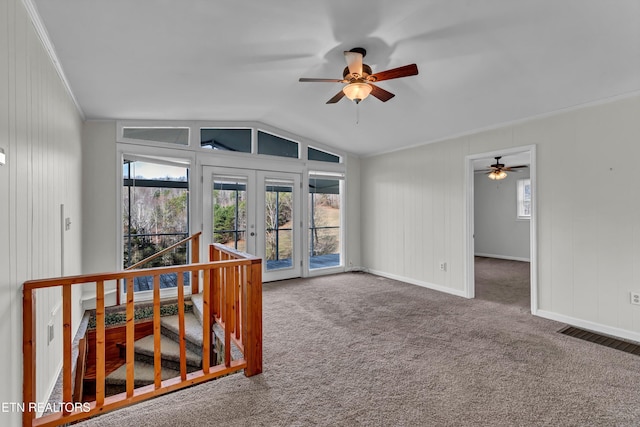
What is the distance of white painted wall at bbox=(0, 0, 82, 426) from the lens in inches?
63.7

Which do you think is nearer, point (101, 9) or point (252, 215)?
point (101, 9)

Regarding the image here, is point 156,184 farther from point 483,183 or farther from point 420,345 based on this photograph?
point 483,183

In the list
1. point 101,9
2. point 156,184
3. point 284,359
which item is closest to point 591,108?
point 284,359

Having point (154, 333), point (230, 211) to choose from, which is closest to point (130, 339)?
point (154, 333)

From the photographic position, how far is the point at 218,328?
3.33 meters

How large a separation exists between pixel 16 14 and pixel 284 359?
Answer: 2887 millimetres

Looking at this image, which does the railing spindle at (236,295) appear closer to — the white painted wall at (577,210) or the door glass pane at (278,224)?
the door glass pane at (278,224)

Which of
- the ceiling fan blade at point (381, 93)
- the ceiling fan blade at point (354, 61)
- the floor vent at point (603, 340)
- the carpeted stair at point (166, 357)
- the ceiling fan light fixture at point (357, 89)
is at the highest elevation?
the ceiling fan blade at point (354, 61)

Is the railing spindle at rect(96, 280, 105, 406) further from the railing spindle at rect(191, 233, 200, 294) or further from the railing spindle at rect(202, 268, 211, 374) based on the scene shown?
the railing spindle at rect(191, 233, 200, 294)

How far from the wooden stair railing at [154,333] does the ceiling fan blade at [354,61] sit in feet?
5.75

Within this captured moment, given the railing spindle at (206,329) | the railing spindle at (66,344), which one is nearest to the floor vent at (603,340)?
the railing spindle at (206,329)

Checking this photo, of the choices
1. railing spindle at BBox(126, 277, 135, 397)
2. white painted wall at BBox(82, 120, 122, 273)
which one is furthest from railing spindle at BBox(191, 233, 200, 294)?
railing spindle at BBox(126, 277, 135, 397)

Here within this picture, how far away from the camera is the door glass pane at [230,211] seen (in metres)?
4.96

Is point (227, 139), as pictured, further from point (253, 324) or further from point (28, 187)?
point (253, 324)
